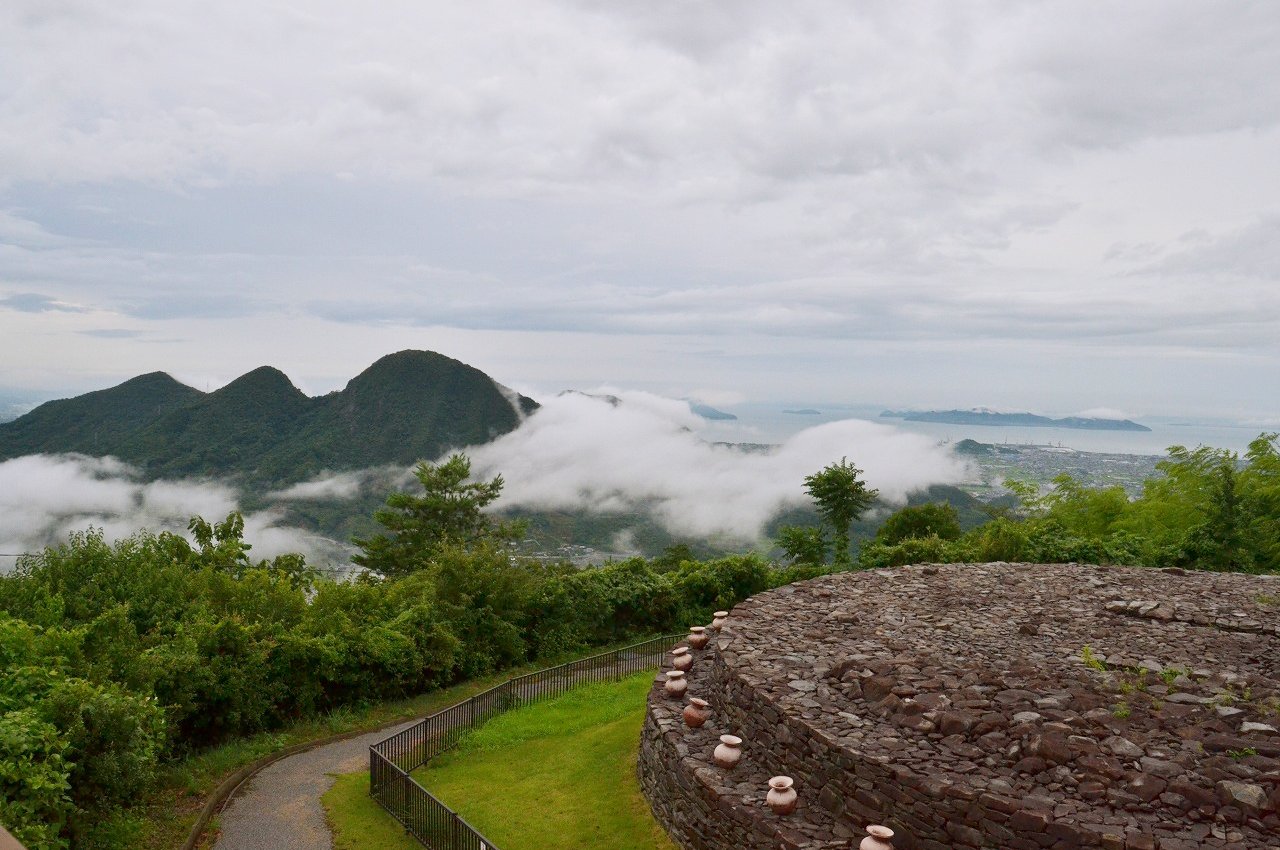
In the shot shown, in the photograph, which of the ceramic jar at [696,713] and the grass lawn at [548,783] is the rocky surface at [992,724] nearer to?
the ceramic jar at [696,713]

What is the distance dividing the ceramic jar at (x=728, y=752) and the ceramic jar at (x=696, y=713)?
1311 millimetres

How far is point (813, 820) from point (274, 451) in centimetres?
9497

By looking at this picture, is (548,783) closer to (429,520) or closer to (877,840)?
(877,840)

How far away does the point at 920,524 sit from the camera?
4084 centimetres

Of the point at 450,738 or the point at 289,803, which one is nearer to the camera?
the point at 289,803

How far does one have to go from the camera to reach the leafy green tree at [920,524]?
131 ft

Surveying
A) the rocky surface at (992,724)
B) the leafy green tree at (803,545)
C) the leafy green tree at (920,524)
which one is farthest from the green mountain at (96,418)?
the rocky surface at (992,724)

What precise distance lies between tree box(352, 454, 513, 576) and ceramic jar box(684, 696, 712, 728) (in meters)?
28.6

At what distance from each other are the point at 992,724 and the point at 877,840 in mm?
2333

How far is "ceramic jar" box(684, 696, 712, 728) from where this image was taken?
13.7 m

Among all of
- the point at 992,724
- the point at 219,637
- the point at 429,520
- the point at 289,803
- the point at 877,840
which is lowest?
the point at 289,803

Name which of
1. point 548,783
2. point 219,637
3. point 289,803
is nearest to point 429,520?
point 219,637

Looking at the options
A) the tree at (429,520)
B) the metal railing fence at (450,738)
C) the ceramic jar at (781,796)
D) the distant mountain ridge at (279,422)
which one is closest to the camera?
the ceramic jar at (781,796)

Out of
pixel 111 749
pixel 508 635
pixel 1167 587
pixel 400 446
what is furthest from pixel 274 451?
pixel 1167 587
